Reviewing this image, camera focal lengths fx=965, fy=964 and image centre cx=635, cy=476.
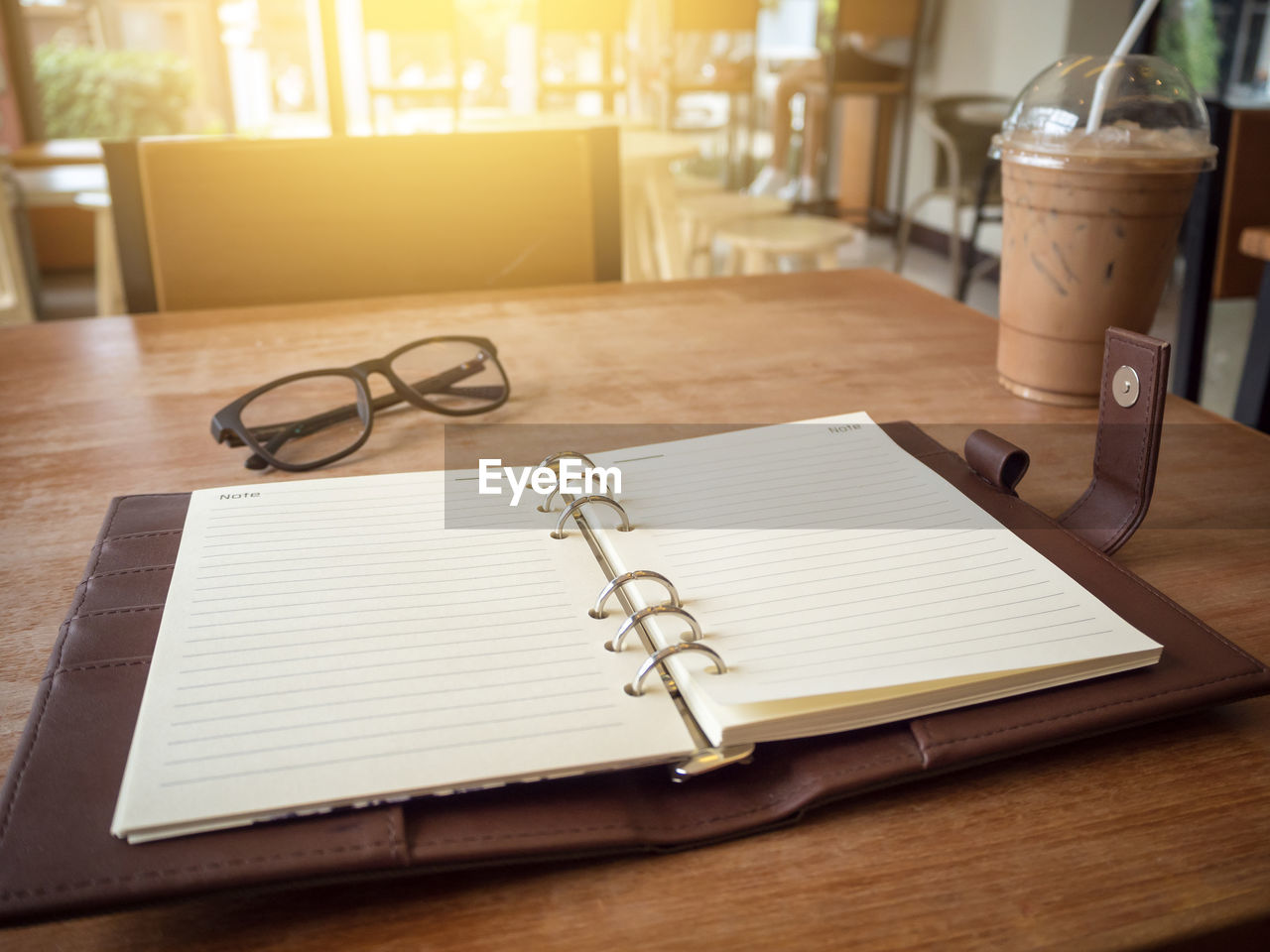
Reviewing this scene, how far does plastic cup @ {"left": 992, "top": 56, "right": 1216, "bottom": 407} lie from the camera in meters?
0.65

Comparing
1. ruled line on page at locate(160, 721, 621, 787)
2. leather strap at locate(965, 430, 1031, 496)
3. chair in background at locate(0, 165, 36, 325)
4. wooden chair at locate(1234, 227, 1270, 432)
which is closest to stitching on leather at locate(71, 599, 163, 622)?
ruled line on page at locate(160, 721, 621, 787)

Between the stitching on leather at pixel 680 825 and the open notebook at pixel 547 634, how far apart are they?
2cm

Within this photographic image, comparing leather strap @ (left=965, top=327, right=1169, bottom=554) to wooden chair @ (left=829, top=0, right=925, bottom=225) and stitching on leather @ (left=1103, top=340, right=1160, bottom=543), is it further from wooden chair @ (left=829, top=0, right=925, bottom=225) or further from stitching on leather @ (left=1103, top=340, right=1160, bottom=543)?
wooden chair @ (left=829, top=0, right=925, bottom=225)

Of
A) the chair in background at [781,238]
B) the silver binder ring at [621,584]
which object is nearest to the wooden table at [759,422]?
the silver binder ring at [621,584]

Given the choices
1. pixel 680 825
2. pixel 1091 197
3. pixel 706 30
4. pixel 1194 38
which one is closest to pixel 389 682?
pixel 680 825

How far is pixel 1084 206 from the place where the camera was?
660 mm

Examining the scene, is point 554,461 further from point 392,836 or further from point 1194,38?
point 1194,38

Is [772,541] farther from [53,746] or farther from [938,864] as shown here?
[53,746]

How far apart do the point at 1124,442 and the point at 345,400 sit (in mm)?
546

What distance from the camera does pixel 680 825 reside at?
1.08ft

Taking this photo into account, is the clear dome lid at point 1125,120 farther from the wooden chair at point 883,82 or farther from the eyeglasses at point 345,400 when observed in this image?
the wooden chair at point 883,82

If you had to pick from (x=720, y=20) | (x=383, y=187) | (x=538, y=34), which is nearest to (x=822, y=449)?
(x=383, y=187)

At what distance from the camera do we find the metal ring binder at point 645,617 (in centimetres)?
38

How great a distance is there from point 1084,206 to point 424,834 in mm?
595
